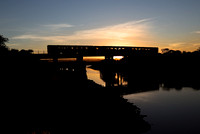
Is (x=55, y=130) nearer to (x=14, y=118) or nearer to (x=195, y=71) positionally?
(x=14, y=118)

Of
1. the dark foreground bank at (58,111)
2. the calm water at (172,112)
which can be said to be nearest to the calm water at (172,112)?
the calm water at (172,112)

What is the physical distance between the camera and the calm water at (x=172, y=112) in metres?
13.6

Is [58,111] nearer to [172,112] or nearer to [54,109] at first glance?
[54,109]

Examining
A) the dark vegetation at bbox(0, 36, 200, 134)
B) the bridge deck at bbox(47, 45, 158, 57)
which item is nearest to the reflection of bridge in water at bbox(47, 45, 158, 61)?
the bridge deck at bbox(47, 45, 158, 57)

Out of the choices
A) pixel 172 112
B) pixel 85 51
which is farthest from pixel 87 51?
pixel 172 112

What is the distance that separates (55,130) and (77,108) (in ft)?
9.23

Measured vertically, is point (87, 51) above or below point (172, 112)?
above

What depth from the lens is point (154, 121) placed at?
591 inches

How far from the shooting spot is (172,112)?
17.5 metres

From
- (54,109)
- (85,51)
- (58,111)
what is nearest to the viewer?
(58,111)

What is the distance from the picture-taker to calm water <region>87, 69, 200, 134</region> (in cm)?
1357

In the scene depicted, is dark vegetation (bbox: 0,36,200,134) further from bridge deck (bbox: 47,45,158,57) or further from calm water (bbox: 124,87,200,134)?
bridge deck (bbox: 47,45,158,57)

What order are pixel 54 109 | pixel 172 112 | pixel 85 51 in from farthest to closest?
pixel 85 51 < pixel 172 112 < pixel 54 109

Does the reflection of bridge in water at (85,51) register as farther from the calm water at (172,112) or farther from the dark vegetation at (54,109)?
the calm water at (172,112)
